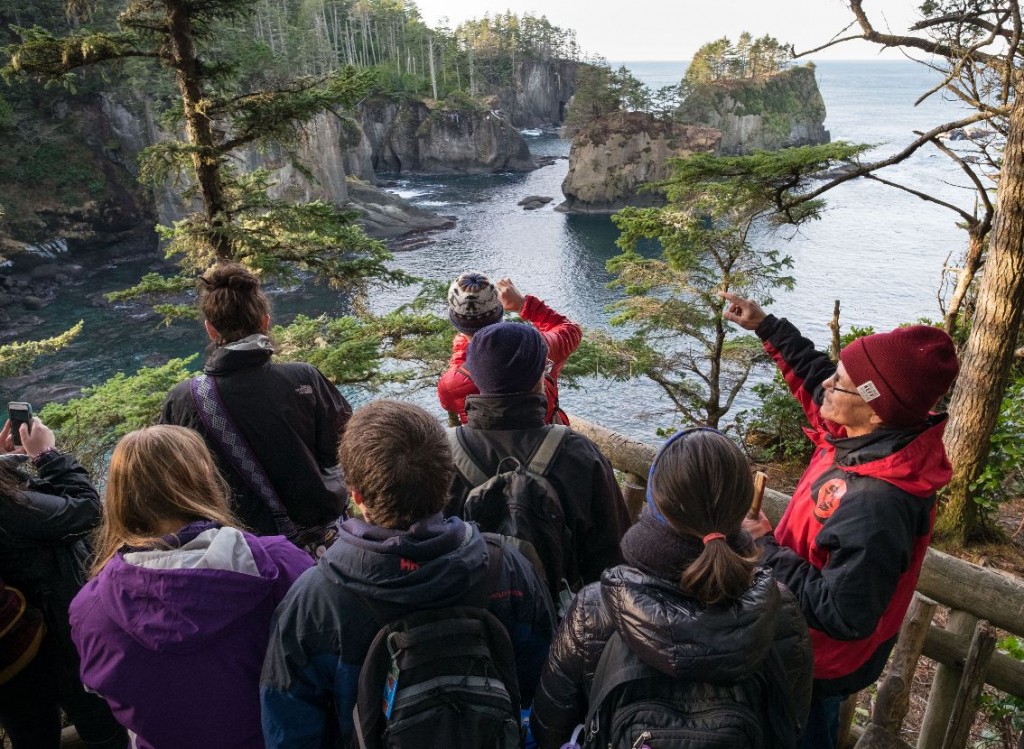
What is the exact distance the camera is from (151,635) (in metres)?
1.69

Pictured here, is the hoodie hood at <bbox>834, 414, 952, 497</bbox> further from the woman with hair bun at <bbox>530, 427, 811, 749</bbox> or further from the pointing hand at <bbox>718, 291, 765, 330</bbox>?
the pointing hand at <bbox>718, 291, 765, 330</bbox>

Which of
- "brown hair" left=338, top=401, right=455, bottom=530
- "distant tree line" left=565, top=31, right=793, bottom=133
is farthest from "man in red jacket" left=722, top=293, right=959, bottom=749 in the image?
"distant tree line" left=565, top=31, right=793, bottom=133

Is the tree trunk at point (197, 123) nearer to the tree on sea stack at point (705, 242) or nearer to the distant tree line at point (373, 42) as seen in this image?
the tree on sea stack at point (705, 242)

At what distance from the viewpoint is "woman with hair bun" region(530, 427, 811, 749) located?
4.68 ft

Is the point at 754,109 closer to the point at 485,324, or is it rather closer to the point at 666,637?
the point at 485,324

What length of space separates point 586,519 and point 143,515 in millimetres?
1283

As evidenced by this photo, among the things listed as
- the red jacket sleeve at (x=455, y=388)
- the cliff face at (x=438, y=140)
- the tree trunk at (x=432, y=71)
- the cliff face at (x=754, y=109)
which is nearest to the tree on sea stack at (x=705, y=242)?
the red jacket sleeve at (x=455, y=388)

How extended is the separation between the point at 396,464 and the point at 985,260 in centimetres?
687

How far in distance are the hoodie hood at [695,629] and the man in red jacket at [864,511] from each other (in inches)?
17.5

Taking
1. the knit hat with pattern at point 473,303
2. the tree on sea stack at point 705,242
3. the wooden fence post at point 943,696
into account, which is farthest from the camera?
the tree on sea stack at point 705,242

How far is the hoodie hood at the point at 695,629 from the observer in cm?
142

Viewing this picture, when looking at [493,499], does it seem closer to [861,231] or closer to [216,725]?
[216,725]

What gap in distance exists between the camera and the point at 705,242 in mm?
11609

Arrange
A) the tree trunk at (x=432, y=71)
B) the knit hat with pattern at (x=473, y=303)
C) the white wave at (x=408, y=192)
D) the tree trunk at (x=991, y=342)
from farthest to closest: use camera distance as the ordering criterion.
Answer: the tree trunk at (x=432, y=71) < the white wave at (x=408, y=192) < the tree trunk at (x=991, y=342) < the knit hat with pattern at (x=473, y=303)
